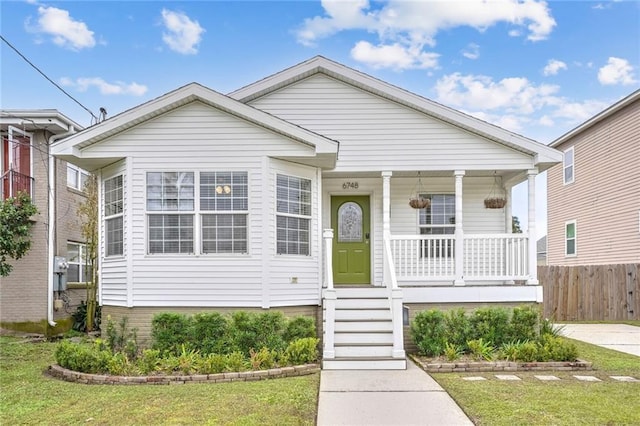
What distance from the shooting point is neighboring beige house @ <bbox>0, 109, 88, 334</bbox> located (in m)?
12.2

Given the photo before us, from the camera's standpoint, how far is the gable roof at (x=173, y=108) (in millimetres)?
8484

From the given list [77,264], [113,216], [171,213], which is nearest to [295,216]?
[171,213]

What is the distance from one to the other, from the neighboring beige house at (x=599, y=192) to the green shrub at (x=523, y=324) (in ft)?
30.7

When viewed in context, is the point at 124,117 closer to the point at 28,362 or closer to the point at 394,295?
the point at 28,362

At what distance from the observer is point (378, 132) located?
1062 cm

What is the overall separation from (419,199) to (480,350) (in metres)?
3.75

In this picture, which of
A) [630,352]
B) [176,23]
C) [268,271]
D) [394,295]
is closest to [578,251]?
[630,352]

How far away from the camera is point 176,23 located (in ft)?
44.9

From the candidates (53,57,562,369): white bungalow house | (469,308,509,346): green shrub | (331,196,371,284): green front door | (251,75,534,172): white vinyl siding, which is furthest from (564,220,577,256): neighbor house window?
(469,308,509,346): green shrub

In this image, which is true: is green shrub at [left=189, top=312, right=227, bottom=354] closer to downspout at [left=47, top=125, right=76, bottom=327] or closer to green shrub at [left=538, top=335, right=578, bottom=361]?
green shrub at [left=538, top=335, right=578, bottom=361]

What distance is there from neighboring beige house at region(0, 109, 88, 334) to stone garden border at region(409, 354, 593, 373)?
994 cm

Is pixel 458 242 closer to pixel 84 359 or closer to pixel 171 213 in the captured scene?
pixel 171 213

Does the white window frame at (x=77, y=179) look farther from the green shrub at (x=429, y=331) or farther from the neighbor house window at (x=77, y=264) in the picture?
the green shrub at (x=429, y=331)

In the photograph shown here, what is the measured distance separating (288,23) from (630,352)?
11483 mm
